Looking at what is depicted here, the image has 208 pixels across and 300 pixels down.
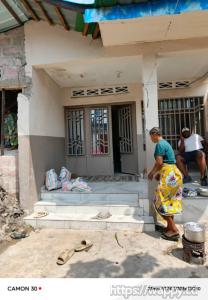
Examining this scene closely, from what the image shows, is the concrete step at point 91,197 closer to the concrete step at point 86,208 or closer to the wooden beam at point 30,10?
the concrete step at point 86,208

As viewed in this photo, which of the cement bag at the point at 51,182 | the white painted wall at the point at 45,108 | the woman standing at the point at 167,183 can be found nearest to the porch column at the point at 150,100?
the woman standing at the point at 167,183

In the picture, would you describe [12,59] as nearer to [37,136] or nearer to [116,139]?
[37,136]

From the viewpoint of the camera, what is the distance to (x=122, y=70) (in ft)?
17.1

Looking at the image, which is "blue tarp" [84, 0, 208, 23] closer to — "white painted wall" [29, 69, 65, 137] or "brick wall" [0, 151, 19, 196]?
"white painted wall" [29, 69, 65, 137]

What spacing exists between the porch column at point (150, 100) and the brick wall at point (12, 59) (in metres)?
2.40

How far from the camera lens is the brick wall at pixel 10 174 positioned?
4.57 m

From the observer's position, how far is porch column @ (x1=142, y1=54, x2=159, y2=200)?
4.07 metres

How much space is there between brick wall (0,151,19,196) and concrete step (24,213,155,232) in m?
0.70

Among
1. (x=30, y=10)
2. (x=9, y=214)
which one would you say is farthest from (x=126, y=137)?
(x=30, y=10)

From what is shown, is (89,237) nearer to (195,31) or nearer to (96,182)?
(96,182)

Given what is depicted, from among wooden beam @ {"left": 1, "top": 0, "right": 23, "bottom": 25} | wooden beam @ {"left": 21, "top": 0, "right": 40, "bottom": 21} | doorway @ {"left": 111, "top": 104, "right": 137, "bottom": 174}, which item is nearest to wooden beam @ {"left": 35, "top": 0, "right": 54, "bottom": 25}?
wooden beam @ {"left": 21, "top": 0, "right": 40, "bottom": 21}

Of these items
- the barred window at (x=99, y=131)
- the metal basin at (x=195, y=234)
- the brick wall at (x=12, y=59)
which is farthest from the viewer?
the barred window at (x=99, y=131)

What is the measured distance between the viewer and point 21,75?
4.52 meters

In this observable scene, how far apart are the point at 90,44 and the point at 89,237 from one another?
136 inches
